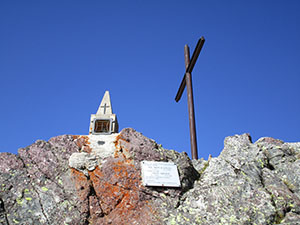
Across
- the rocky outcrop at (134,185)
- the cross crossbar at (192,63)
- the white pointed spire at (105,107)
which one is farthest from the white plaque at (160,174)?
the white pointed spire at (105,107)

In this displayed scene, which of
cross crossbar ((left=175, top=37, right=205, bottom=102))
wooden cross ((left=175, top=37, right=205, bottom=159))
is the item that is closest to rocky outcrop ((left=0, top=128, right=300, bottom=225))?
wooden cross ((left=175, top=37, right=205, bottom=159))

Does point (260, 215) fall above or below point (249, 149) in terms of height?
below

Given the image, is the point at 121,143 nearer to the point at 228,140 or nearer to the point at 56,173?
the point at 56,173

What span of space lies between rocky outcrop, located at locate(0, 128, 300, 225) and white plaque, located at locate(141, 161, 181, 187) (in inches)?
5.2

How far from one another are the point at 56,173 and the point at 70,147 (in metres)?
0.78

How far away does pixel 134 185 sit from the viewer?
5945 millimetres

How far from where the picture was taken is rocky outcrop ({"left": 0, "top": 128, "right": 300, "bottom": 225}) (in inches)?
209

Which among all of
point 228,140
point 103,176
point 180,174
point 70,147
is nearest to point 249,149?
point 228,140

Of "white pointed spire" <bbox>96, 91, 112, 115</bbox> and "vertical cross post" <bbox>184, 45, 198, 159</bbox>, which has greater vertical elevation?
"white pointed spire" <bbox>96, 91, 112, 115</bbox>

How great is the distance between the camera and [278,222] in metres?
5.20

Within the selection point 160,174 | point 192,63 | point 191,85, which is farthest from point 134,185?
point 192,63

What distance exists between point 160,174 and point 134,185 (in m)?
0.68

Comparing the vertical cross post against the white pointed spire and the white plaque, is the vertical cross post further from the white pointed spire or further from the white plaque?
the white pointed spire

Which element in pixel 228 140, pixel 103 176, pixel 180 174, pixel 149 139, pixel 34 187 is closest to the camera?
pixel 34 187
